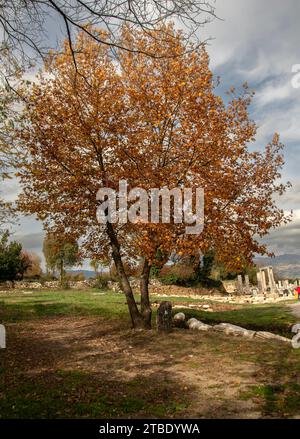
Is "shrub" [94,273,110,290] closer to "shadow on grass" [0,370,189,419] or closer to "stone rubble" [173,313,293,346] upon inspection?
"stone rubble" [173,313,293,346]

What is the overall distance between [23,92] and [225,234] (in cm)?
790

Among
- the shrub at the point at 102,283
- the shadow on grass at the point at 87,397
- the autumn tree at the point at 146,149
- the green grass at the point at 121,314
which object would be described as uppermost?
the autumn tree at the point at 146,149

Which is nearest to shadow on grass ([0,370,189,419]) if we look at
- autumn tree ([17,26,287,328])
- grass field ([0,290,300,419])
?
grass field ([0,290,300,419])

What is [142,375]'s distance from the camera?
Answer: 9.19 m

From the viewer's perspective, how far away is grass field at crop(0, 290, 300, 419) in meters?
6.90

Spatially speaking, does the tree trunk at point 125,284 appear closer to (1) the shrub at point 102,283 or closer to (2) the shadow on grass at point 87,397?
(2) the shadow on grass at point 87,397

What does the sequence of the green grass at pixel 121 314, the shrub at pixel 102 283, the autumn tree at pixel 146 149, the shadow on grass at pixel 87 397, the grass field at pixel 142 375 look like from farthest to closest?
the shrub at pixel 102 283 → the green grass at pixel 121 314 → the autumn tree at pixel 146 149 → the grass field at pixel 142 375 → the shadow on grass at pixel 87 397

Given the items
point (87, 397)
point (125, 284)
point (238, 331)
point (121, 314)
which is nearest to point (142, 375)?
point (87, 397)

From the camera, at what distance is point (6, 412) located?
6.64 meters

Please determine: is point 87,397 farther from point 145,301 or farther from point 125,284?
point 145,301

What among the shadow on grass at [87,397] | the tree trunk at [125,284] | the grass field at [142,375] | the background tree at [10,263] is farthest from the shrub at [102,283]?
the shadow on grass at [87,397]

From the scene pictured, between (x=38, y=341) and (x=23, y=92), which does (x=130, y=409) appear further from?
(x=23, y=92)

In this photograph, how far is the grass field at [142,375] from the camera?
690 cm

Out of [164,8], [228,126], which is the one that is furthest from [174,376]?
[228,126]
